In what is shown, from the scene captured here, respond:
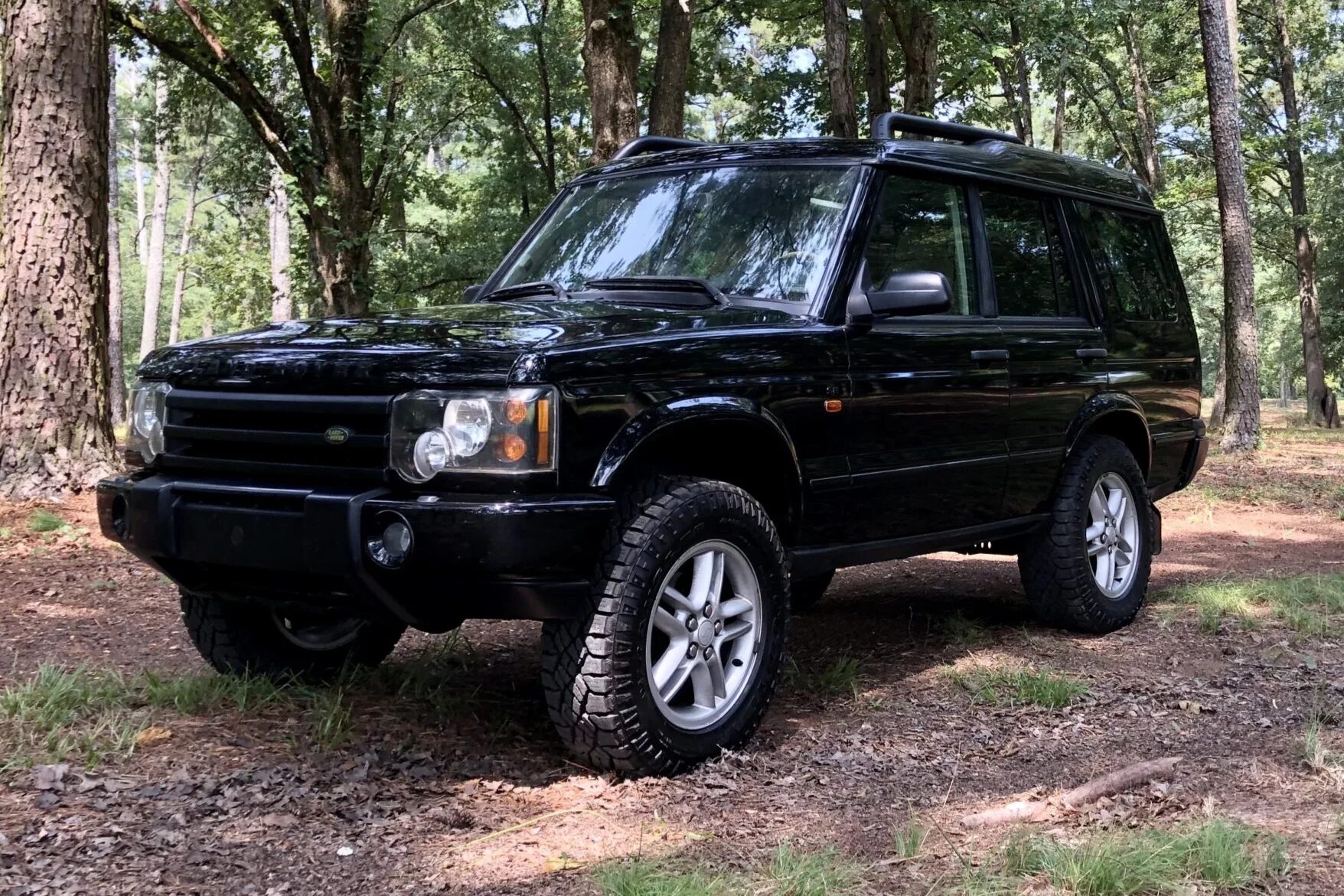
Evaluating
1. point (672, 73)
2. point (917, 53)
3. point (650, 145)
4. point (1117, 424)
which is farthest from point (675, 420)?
point (917, 53)

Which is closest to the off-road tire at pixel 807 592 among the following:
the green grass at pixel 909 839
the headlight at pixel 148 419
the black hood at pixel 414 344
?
the black hood at pixel 414 344

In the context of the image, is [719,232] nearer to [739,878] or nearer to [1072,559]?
[1072,559]

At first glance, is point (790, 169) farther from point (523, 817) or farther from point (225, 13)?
point (225, 13)

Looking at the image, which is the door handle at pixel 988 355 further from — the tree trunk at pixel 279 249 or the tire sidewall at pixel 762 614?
the tree trunk at pixel 279 249

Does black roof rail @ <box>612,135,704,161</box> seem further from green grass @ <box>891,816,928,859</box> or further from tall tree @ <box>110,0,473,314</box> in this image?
tall tree @ <box>110,0,473,314</box>

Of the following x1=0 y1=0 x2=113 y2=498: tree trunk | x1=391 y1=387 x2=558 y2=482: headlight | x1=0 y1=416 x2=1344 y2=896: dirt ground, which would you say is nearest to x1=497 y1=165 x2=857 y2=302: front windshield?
x1=391 y1=387 x2=558 y2=482: headlight

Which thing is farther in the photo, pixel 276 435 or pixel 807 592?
pixel 807 592

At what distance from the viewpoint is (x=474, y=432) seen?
3219 mm

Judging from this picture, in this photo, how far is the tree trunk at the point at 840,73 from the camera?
1416 centimetres

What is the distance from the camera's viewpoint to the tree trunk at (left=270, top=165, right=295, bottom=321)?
25078mm

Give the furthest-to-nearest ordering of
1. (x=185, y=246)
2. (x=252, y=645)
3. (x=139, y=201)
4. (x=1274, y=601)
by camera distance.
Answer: (x=139, y=201), (x=185, y=246), (x=1274, y=601), (x=252, y=645)

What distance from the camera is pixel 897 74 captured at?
77.0 ft

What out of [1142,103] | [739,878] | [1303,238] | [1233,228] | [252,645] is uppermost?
[1142,103]

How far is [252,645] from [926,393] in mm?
2637
